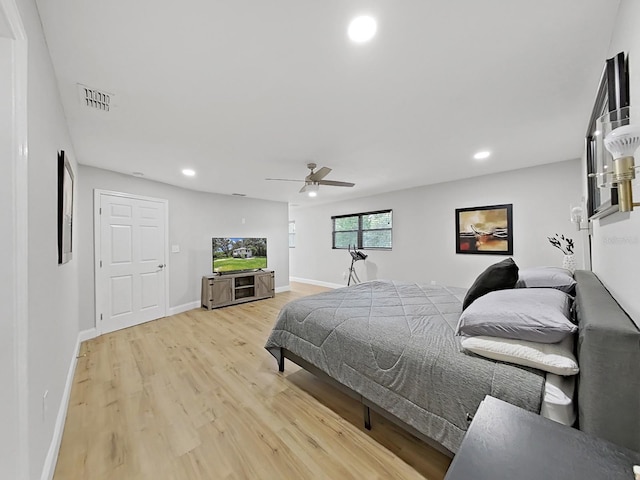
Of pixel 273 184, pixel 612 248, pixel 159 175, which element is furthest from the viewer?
pixel 273 184

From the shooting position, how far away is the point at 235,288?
220 inches

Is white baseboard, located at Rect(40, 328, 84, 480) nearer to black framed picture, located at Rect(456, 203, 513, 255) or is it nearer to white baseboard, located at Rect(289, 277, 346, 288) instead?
white baseboard, located at Rect(289, 277, 346, 288)

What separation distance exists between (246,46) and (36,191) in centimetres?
142

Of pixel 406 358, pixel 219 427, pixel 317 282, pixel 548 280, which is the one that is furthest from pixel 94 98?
pixel 317 282

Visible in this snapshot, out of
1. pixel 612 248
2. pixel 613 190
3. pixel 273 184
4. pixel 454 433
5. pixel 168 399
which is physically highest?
pixel 273 184

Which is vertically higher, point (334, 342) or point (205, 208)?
point (205, 208)

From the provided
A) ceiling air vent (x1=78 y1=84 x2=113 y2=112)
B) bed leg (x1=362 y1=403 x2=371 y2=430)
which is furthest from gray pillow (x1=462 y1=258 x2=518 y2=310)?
ceiling air vent (x1=78 y1=84 x2=113 y2=112)

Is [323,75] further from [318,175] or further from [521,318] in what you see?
[521,318]

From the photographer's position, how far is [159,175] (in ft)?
A: 13.9

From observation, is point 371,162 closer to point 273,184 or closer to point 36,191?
point 273,184

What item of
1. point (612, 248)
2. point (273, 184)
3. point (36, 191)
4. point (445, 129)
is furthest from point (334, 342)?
point (273, 184)

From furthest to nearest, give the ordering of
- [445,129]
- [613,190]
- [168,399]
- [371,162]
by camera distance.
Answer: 1. [371,162]
2. [445,129]
3. [168,399]
4. [613,190]

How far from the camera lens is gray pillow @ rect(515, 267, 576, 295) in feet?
6.62

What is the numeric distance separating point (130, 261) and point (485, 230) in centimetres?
608
